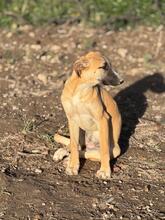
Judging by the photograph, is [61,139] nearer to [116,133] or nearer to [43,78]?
[116,133]

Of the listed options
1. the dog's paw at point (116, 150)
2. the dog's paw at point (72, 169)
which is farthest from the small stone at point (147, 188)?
the dog's paw at point (72, 169)

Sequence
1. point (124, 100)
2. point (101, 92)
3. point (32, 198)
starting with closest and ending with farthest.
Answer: point (32, 198) < point (101, 92) < point (124, 100)

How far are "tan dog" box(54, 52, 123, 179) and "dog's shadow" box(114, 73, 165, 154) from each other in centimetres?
45

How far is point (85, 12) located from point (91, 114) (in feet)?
14.5

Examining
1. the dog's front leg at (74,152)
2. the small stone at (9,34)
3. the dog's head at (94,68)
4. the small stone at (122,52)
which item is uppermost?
the dog's head at (94,68)

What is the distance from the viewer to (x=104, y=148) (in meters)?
5.73

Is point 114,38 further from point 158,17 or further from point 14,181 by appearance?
point 14,181

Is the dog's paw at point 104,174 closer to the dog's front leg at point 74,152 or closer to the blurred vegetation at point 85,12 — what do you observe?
the dog's front leg at point 74,152

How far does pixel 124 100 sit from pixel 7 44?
96.3 inches

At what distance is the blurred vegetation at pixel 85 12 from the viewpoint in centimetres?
962

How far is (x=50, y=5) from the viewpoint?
1002 centimetres

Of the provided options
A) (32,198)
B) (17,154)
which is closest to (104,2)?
(17,154)

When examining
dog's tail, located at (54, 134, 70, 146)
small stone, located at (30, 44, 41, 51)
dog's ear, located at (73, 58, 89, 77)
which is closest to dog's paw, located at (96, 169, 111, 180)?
dog's tail, located at (54, 134, 70, 146)

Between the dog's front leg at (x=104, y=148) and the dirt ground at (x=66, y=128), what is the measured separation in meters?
0.08
